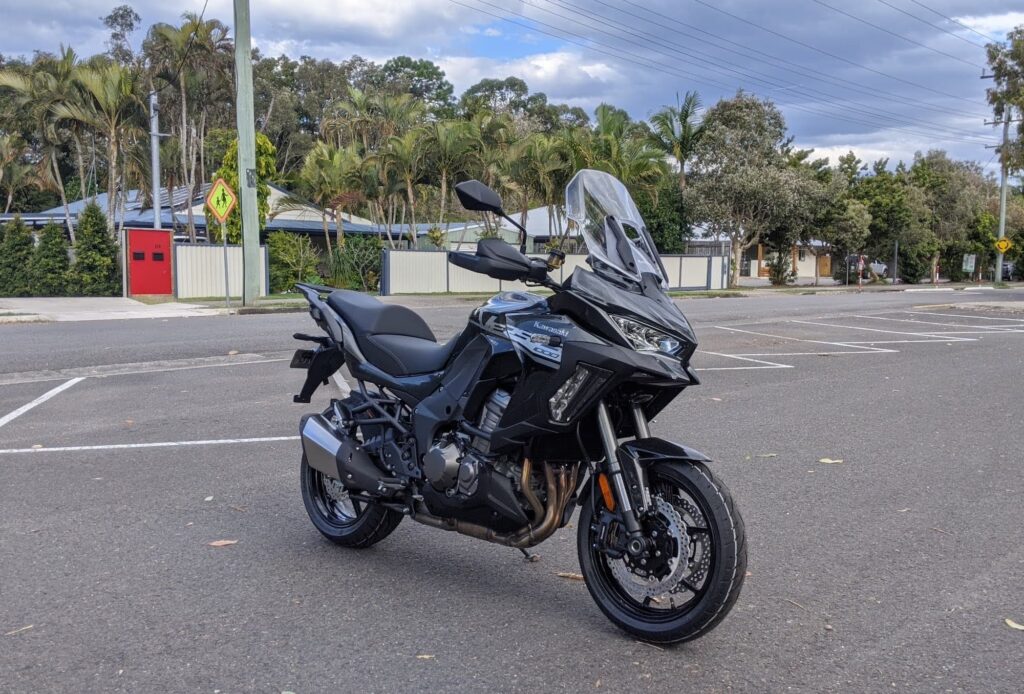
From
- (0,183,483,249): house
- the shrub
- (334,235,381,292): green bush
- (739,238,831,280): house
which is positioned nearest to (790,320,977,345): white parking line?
(334,235,381,292): green bush

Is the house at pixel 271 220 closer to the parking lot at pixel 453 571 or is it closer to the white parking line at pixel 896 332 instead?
the white parking line at pixel 896 332

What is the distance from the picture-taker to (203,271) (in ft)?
84.3

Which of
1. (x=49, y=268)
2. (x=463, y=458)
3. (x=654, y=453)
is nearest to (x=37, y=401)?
(x=463, y=458)

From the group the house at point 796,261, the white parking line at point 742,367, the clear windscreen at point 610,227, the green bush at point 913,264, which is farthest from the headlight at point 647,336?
the green bush at point 913,264

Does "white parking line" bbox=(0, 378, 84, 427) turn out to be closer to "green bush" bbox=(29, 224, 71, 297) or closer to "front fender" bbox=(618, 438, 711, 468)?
"front fender" bbox=(618, 438, 711, 468)

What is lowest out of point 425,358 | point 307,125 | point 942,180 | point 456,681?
point 456,681

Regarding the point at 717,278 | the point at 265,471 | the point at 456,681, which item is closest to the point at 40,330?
the point at 265,471

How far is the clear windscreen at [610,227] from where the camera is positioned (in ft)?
11.8

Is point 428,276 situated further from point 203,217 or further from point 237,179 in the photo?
point 203,217

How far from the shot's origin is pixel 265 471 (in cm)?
609

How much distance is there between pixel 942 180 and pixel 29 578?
194 feet

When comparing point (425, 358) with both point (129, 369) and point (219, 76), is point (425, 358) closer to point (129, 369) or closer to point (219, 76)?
point (129, 369)

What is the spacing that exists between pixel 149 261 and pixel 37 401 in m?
17.7

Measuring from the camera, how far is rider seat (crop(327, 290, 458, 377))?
166 inches
